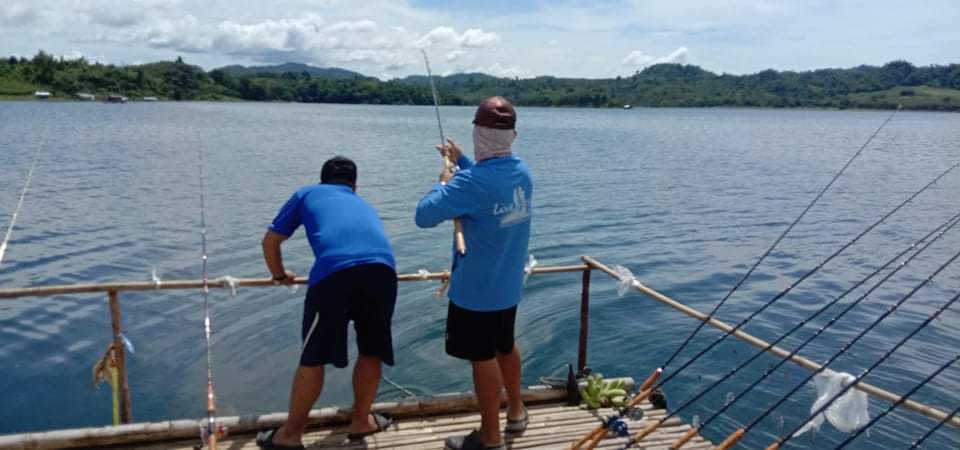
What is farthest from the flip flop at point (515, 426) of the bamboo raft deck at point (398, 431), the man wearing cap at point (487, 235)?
the man wearing cap at point (487, 235)

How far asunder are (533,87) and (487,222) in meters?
159

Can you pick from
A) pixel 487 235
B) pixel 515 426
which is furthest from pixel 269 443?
pixel 487 235

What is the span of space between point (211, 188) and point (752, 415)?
730 inches

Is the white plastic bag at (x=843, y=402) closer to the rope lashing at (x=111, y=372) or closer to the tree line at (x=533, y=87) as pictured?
the rope lashing at (x=111, y=372)

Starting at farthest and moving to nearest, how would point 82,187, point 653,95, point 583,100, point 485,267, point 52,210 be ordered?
point 653,95
point 583,100
point 82,187
point 52,210
point 485,267

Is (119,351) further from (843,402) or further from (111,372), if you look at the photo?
(843,402)

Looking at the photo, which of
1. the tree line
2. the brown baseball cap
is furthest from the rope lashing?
the tree line

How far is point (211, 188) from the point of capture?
72.9ft

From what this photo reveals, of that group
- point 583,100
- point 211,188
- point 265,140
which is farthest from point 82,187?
point 583,100

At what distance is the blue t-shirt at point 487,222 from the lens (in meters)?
3.73

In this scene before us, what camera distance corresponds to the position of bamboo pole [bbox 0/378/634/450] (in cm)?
430

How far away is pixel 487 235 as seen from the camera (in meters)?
3.83

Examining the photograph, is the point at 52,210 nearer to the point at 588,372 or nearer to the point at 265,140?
the point at 588,372

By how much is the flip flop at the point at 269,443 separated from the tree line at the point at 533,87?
61.2 metres
